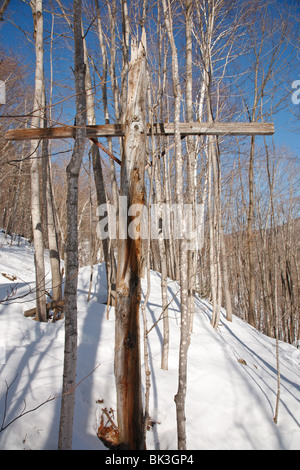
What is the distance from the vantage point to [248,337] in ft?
22.4

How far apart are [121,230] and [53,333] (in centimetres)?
248

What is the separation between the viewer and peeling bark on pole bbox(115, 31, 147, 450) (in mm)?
2395

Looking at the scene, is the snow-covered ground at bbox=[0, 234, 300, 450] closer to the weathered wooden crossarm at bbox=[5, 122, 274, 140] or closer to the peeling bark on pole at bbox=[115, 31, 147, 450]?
the peeling bark on pole at bbox=[115, 31, 147, 450]

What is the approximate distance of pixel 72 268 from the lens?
2.22 meters

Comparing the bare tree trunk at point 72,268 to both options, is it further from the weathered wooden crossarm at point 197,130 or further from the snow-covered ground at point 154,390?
the weathered wooden crossarm at point 197,130

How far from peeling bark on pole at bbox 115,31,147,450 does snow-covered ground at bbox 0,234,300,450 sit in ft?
1.61

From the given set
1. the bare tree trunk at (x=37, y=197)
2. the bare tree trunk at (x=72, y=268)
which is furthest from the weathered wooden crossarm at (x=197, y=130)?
the bare tree trunk at (x=37, y=197)

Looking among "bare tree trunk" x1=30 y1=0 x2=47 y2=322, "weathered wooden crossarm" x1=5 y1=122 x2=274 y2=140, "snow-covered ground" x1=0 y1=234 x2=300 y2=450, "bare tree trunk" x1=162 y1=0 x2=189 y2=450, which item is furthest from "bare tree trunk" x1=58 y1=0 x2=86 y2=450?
"bare tree trunk" x1=30 y1=0 x2=47 y2=322

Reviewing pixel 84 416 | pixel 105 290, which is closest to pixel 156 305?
pixel 105 290

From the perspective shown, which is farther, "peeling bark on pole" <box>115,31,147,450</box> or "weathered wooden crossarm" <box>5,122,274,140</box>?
"weathered wooden crossarm" <box>5,122,274,140</box>

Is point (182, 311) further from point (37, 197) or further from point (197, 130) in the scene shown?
point (37, 197)

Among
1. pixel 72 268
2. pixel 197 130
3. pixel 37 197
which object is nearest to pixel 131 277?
pixel 72 268

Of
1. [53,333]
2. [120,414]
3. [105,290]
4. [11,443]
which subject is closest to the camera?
[11,443]

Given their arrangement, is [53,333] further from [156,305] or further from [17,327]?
[156,305]
